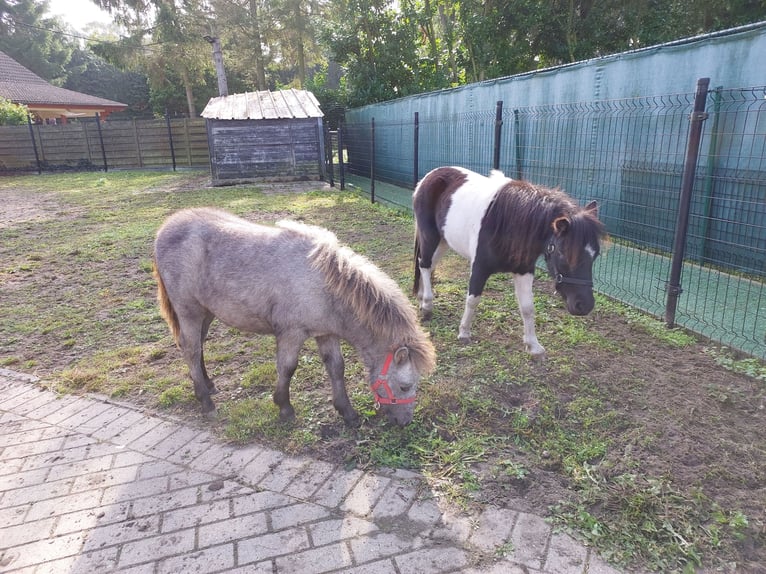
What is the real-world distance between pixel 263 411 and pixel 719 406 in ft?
9.74

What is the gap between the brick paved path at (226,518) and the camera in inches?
79.7

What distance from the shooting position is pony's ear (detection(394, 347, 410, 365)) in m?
2.62

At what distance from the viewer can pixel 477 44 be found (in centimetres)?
1432

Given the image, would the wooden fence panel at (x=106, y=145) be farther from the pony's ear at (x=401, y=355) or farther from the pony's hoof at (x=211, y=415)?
the pony's ear at (x=401, y=355)

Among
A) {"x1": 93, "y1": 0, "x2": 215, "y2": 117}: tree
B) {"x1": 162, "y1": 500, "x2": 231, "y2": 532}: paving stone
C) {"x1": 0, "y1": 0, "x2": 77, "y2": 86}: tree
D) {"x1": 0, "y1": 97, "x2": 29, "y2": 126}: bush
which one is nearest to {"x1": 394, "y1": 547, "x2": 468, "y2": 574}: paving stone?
{"x1": 162, "y1": 500, "x2": 231, "y2": 532}: paving stone

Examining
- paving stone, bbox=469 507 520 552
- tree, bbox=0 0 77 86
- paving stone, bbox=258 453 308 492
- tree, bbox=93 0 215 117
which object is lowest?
paving stone, bbox=258 453 308 492

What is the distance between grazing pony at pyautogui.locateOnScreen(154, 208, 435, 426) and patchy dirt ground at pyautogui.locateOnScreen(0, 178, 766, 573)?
43 centimetres

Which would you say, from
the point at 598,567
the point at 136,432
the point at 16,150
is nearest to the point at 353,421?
the point at 136,432

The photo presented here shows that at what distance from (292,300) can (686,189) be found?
3489 millimetres

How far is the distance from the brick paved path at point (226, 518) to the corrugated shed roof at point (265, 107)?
41.8 ft

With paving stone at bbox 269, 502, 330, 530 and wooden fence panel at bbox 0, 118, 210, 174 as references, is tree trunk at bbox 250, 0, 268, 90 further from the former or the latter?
paving stone at bbox 269, 502, 330, 530

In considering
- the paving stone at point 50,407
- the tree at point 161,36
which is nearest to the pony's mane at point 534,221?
the paving stone at point 50,407

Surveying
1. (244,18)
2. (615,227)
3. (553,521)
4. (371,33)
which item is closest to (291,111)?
(371,33)

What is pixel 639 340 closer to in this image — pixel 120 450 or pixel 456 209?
pixel 456 209
